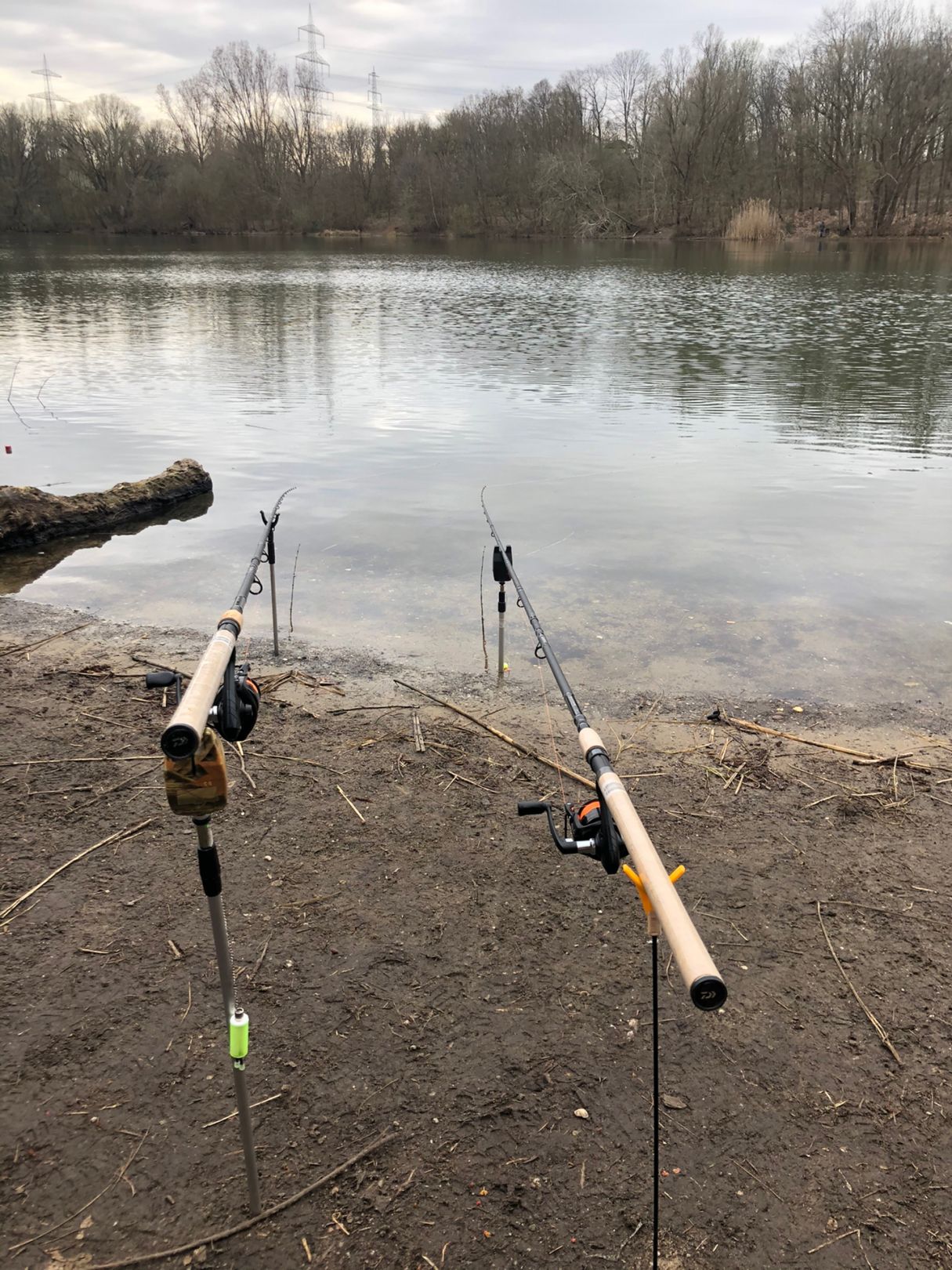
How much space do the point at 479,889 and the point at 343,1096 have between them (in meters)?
0.98

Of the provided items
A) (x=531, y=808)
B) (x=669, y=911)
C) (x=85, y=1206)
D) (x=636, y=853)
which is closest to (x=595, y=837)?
(x=531, y=808)

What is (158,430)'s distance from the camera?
13305mm

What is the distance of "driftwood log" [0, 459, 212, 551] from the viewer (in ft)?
27.1

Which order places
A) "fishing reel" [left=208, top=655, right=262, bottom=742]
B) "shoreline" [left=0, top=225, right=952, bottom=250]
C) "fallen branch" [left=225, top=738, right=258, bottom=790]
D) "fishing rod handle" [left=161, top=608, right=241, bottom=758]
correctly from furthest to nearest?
"shoreline" [left=0, top=225, right=952, bottom=250], "fallen branch" [left=225, top=738, right=258, bottom=790], "fishing reel" [left=208, top=655, right=262, bottom=742], "fishing rod handle" [left=161, top=608, right=241, bottom=758]

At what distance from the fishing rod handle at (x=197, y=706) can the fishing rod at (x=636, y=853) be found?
2.59 feet

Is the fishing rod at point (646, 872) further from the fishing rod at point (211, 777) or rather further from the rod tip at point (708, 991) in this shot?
the fishing rod at point (211, 777)

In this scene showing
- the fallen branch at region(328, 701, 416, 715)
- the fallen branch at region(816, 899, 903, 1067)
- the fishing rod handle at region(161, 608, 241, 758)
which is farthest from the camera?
the fallen branch at region(328, 701, 416, 715)

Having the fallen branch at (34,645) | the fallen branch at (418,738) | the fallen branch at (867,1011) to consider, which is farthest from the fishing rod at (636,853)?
the fallen branch at (34,645)

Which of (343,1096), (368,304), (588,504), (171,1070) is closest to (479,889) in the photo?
(343,1096)

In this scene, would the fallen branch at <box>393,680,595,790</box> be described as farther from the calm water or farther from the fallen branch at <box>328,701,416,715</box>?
the calm water

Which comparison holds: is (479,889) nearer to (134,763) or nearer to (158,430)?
(134,763)

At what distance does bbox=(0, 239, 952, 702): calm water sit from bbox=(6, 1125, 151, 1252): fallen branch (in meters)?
3.65

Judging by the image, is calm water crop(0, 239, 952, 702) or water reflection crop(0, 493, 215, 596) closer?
calm water crop(0, 239, 952, 702)

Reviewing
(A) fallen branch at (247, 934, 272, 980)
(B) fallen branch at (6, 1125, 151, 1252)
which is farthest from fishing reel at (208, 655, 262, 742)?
(B) fallen branch at (6, 1125, 151, 1252)
